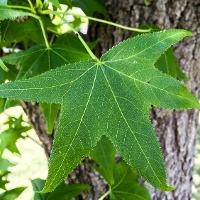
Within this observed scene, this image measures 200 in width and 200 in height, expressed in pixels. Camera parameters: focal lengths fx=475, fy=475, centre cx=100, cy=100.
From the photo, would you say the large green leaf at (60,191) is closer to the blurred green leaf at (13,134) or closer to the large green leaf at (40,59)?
the blurred green leaf at (13,134)

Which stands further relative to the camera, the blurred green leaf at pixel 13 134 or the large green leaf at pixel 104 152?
the blurred green leaf at pixel 13 134

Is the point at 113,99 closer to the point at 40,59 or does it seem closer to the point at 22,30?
the point at 40,59

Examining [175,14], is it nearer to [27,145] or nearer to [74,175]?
[74,175]

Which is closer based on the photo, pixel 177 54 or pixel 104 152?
pixel 104 152

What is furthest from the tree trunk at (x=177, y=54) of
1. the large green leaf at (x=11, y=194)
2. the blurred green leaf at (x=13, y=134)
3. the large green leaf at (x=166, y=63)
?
the large green leaf at (x=11, y=194)

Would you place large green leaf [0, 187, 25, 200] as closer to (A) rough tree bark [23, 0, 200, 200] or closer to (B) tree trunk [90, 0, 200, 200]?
(A) rough tree bark [23, 0, 200, 200]

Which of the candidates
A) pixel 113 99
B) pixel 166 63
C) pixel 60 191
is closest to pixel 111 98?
pixel 113 99

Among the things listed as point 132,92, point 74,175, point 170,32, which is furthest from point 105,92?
point 74,175
